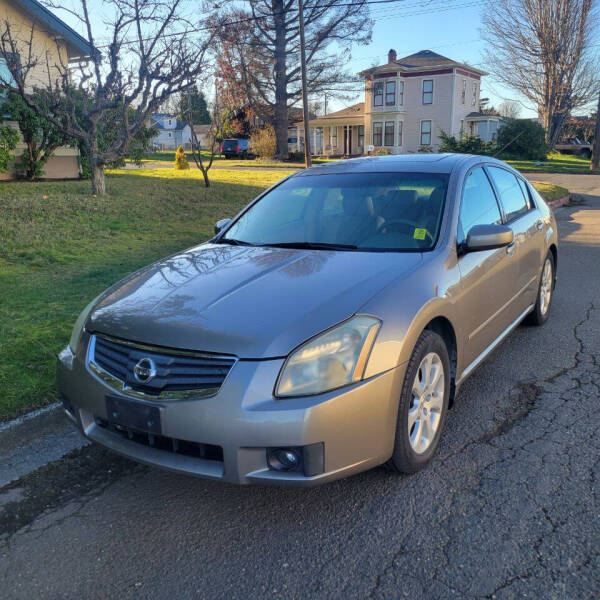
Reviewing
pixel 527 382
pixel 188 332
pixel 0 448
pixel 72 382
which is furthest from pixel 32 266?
pixel 527 382

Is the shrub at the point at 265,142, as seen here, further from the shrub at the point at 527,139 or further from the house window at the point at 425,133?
the shrub at the point at 527,139

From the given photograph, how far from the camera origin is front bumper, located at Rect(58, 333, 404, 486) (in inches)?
93.7

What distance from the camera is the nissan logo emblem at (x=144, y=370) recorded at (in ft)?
8.45

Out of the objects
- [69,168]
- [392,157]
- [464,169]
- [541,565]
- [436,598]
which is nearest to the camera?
[436,598]

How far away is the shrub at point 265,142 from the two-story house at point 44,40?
77.8ft

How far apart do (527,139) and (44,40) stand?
31.5 meters

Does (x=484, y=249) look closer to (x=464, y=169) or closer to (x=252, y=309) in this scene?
(x=464, y=169)

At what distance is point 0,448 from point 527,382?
3461 mm

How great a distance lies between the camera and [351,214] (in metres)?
3.88

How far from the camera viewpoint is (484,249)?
3494mm

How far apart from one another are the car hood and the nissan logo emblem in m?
0.10

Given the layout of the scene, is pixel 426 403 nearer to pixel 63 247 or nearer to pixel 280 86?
pixel 63 247

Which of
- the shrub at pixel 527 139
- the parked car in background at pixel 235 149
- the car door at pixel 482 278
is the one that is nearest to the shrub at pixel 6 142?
the car door at pixel 482 278

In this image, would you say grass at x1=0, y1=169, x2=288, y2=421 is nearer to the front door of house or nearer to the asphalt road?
the asphalt road
